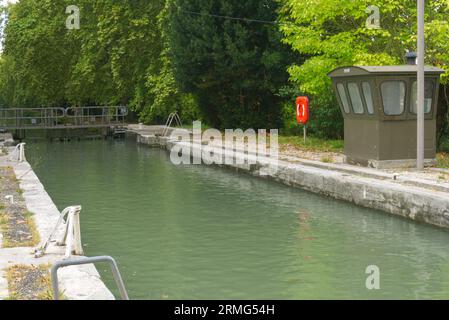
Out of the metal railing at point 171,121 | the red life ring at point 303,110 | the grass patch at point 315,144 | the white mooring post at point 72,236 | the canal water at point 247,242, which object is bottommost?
the canal water at point 247,242

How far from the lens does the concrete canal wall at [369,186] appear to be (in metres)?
13.3

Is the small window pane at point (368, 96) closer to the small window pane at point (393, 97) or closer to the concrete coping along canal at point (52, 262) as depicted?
the small window pane at point (393, 97)

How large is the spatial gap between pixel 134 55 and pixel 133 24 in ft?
6.37

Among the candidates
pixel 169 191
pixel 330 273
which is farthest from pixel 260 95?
pixel 330 273

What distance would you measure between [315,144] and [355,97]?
7972mm

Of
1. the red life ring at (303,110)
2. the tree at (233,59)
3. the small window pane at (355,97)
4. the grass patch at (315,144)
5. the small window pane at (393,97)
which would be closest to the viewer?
the small window pane at (393,97)

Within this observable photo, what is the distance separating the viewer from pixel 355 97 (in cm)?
1856

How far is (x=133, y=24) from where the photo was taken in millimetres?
46281

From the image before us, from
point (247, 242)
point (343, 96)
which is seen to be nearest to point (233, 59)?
point (343, 96)

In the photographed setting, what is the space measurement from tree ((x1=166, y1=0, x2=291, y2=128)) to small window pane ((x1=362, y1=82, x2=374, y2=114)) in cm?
1404

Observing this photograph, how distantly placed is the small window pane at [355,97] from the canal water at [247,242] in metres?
2.53

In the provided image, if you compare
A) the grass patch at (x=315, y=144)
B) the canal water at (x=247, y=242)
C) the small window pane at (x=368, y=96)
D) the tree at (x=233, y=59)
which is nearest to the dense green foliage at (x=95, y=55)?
the tree at (x=233, y=59)

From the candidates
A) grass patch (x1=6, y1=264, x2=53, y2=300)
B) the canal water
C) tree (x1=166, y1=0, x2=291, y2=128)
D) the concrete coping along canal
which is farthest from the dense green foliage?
grass patch (x1=6, y1=264, x2=53, y2=300)
